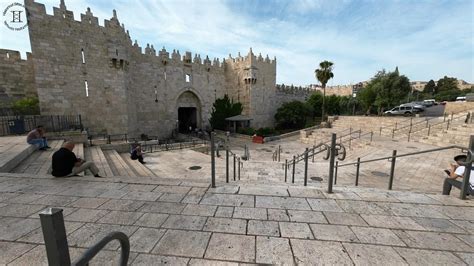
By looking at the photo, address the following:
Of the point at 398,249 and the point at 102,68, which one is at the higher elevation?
the point at 102,68

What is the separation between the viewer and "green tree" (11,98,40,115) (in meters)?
11.4

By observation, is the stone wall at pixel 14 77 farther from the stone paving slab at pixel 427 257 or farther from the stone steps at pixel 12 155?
the stone paving slab at pixel 427 257

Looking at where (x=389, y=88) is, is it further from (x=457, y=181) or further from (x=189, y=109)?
(x=189, y=109)

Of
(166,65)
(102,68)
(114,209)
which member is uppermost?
(166,65)

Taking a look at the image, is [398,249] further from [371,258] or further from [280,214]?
[280,214]

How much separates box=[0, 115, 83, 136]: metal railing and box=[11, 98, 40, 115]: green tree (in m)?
1.46

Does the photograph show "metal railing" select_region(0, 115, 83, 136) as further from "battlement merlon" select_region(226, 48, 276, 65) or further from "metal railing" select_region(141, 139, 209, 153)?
"battlement merlon" select_region(226, 48, 276, 65)

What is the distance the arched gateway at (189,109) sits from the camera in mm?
21781

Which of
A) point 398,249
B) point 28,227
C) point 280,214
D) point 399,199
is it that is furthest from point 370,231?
point 28,227

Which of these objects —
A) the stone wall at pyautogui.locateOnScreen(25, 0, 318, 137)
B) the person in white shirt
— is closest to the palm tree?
the stone wall at pyautogui.locateOnScreen(25, 0, 318, 137)

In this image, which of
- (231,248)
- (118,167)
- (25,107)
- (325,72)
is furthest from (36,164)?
(325,72)

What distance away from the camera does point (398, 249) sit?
→ 1.87 metres

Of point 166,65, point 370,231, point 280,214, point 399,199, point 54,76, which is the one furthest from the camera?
point 166,65

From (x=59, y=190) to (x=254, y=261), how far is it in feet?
11.8
